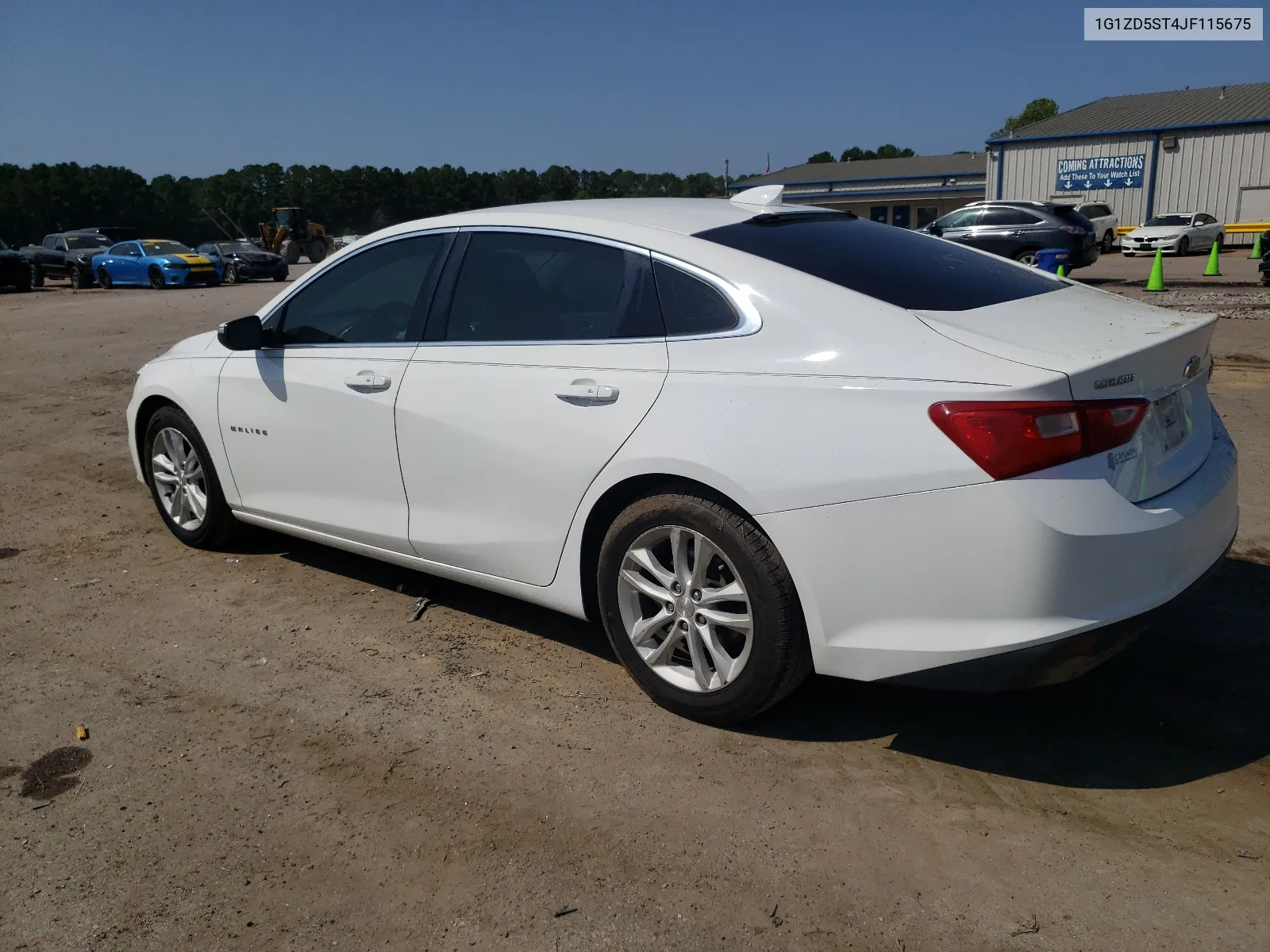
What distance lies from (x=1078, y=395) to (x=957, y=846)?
124 centimetres

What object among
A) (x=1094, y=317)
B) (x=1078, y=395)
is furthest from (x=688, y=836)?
(x=1094, y=317)

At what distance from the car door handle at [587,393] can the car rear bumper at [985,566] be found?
2.31 feet

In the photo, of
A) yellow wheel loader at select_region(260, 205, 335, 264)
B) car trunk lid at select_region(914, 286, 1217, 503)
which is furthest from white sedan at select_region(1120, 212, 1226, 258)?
car trunk lid at select_region(914, 286, 1217, 503)

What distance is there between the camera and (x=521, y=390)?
11.7 ft

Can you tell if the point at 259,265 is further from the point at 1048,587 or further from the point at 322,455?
the point at 1048,587

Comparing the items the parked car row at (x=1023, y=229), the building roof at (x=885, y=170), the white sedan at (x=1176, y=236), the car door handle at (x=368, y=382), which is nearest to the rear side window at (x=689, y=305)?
the car door handle at (x=368, y=382)

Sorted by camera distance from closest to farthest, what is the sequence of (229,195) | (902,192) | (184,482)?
(184,482)
(902,192)
(229,195)

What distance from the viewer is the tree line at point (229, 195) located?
48.2 meters

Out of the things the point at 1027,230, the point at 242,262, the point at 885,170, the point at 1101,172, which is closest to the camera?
the point at 1027,230

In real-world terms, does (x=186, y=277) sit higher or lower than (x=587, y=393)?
lower


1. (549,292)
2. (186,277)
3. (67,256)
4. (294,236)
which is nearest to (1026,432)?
(549,292)

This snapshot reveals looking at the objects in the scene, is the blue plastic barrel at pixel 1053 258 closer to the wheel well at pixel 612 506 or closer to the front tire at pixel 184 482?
the front tire at pixel 184 482

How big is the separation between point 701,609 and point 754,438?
61 cm

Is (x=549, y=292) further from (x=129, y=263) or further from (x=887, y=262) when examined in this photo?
(x=129, y=263)
